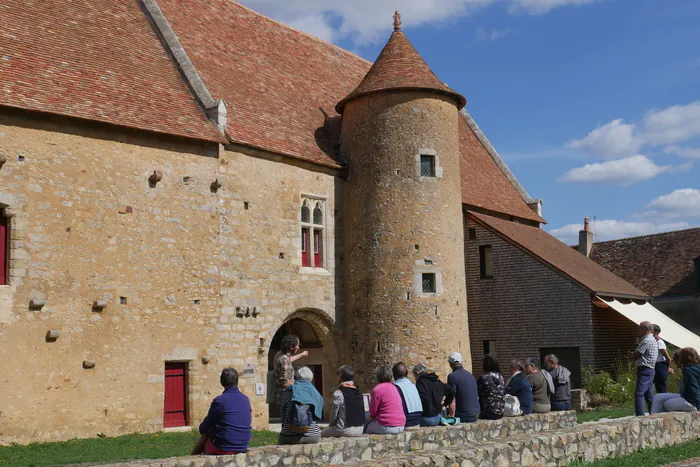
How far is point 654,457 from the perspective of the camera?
10.5m

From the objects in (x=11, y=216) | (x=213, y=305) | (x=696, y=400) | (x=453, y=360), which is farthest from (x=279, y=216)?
(x=696, y=400)

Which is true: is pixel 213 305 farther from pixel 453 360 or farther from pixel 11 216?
pixel 453 360

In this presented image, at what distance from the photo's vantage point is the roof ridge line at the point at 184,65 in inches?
733

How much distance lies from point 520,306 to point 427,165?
5.71m

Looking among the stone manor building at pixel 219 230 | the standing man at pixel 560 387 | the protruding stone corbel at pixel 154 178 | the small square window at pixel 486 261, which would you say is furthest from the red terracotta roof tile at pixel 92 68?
the small square window at pixel 486 261

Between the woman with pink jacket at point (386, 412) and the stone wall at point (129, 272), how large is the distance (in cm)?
765

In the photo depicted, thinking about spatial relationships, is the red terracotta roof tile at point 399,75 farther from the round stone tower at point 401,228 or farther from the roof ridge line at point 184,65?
the roof ridge line at point 184,65

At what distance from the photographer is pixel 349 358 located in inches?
813

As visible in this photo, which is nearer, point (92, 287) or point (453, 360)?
point (453, 360)

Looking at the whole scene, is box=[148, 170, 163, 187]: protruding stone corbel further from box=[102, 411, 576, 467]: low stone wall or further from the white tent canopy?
the white tent canopy

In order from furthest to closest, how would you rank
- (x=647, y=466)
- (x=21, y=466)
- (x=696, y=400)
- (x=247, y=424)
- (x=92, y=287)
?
(x=92, y=287), (x=696, y=400), (x=21, y=466), (x=647, y=466), (x=247, y=424)

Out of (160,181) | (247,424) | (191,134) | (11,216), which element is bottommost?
(247,424)

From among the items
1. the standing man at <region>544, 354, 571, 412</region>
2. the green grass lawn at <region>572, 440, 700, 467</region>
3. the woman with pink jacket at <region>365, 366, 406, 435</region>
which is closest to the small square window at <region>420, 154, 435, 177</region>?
the standing man at <region>544, 354, 571, 412</region>

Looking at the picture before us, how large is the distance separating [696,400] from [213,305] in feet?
33.7
